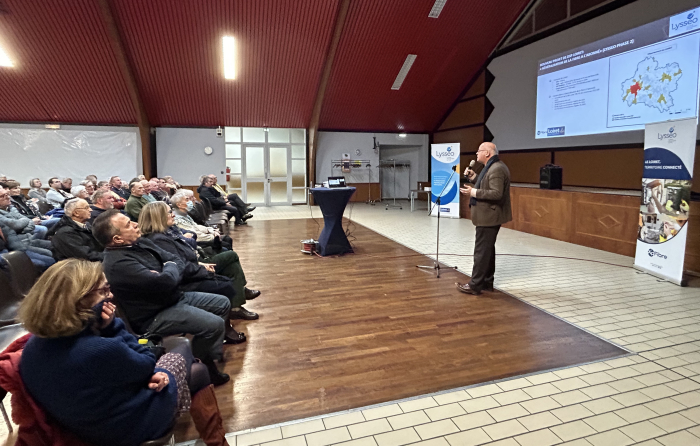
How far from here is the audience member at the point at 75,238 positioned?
3.45 m

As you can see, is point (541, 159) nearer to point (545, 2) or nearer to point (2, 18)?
point (545, 2)

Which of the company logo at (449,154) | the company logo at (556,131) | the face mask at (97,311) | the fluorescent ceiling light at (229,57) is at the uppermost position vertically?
the fluorescent ceiling light at (229,57)

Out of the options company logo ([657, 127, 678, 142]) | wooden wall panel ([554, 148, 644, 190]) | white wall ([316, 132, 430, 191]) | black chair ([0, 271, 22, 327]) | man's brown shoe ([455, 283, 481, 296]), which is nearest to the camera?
black chair ([0, 271, 22, 327])

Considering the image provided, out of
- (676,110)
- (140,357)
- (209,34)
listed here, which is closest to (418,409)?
(140,357)

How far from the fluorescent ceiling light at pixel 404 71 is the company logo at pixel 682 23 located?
5.43 meters

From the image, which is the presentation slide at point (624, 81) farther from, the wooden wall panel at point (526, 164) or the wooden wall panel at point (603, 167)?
the wooden wall panel at point (526, 164)

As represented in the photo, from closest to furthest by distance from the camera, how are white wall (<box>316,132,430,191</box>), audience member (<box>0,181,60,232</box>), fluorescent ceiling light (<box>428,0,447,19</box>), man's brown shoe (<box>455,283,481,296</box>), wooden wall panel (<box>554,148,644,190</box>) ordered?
man's brown shoe (<box>455,283,481,296</box>), audience member (<box>0,181,60,232</box>), wooden wall panel (<box>554,148,644,190</box>), fluorescent ceiling light (<box>428,0,447,19</box>), white wall (<box>316,132,430,191</box>)

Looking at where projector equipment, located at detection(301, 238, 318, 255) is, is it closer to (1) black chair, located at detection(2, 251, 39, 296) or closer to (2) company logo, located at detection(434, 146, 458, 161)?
(1) black chair, located at detection(2, 251, 39, 296)

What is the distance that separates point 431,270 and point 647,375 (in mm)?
2658

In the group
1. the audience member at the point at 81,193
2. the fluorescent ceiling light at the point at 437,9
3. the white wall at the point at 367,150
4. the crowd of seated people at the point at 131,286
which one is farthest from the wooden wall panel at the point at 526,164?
the audience member at the point at 81,193

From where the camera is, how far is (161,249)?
2.73 meters

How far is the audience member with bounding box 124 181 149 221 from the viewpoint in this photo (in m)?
5.04

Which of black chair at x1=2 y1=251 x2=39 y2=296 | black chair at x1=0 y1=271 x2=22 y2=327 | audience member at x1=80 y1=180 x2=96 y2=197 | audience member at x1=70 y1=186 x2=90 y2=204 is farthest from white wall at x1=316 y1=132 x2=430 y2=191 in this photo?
black chair at x1=0 y1=271 x2=22 y2=327

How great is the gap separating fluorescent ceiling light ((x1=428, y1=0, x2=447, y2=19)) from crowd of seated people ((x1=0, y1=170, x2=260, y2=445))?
6570 millimetres
